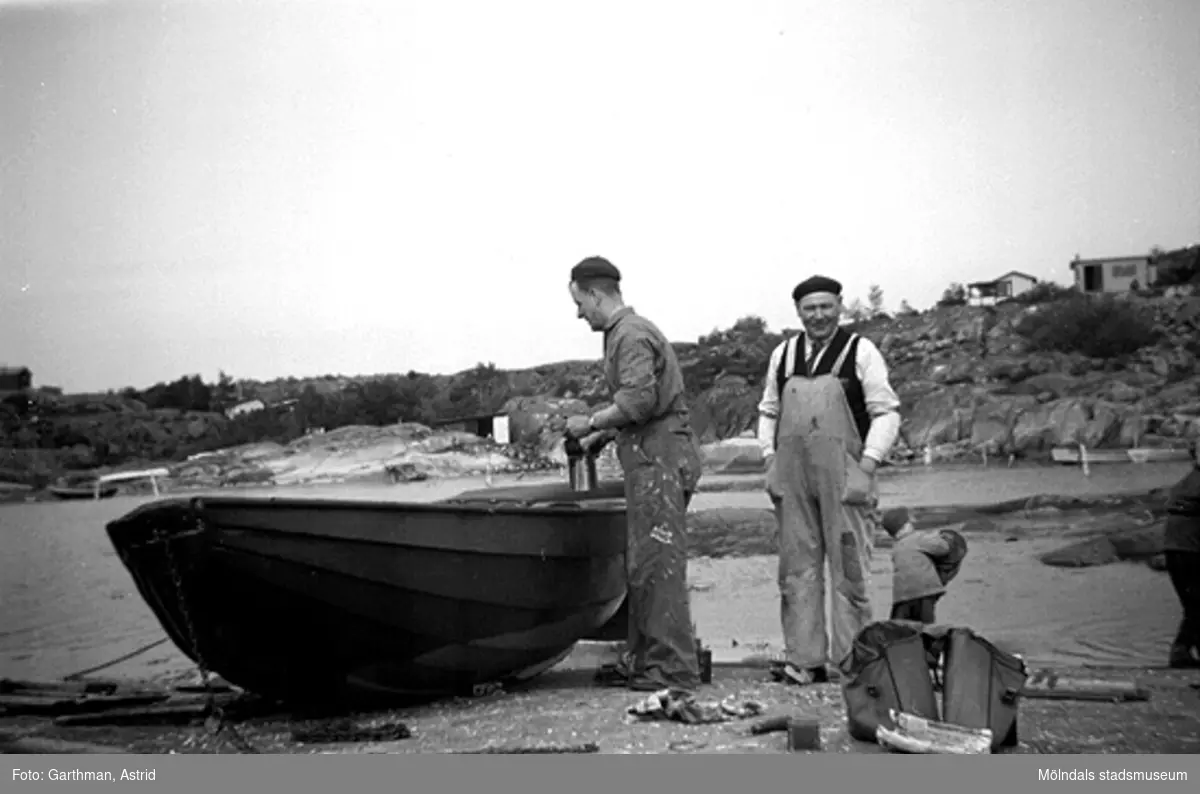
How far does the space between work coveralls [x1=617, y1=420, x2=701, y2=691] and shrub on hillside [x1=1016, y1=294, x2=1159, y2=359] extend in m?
2.67

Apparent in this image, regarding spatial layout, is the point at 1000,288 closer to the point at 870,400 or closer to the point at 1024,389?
the point at 1024,389

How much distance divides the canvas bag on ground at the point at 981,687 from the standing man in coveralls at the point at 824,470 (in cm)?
89

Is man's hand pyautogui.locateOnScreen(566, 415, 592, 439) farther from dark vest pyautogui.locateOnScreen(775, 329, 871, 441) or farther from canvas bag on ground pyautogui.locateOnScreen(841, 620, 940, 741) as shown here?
canvas bag on ground pyautogui.locateOnScreen(841, 620, 940, 741)

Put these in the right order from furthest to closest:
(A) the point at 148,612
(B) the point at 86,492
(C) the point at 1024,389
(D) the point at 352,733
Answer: (A) the point at 148,612, (C) the point at 1024,389, (B) the point at 86,492, (D) the point at 352,733

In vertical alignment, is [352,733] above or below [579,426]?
below

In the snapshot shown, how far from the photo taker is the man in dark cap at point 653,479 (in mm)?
5051

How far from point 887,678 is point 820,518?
1047mm

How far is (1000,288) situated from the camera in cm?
671

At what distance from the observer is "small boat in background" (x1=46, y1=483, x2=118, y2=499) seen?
22.7ft

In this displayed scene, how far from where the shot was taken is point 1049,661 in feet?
20.6

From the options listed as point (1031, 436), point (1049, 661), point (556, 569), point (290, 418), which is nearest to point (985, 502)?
point (1031, 436)

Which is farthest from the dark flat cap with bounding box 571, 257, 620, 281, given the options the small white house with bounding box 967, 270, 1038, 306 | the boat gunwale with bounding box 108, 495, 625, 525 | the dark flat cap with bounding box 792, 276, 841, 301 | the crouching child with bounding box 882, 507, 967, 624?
the small white house with bounding box 967, 270, 1038, 306

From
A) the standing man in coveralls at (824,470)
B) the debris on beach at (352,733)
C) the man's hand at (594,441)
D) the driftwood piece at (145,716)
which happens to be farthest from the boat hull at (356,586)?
the standing man in coveralls at (824,470)

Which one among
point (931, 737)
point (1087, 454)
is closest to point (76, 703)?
point (931, 737)
